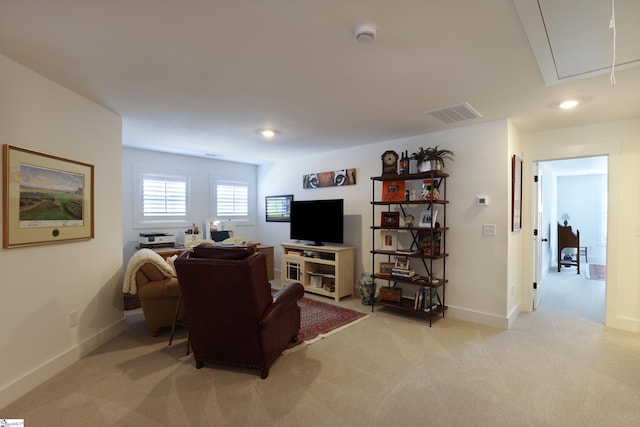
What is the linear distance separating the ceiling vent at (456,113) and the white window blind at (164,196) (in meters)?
4.31

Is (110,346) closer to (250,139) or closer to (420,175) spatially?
(250,139)

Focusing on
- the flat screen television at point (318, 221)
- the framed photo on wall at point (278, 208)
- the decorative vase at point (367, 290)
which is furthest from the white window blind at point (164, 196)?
the decorative vase at point (367, 290)

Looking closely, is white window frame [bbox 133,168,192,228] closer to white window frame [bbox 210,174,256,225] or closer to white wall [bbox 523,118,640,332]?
white window frame [bbox 210,174,256,225]

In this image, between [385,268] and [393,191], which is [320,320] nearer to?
[385,268]

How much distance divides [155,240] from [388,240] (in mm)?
3482

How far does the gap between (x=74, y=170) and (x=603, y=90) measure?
449 centimetres

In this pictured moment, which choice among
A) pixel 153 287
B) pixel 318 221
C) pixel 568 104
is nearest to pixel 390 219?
pixel 318 221

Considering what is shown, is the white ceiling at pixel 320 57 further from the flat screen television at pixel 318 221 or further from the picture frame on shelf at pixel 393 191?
the flat screen television at pixel 318 221

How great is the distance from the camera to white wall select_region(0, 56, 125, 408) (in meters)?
2.15

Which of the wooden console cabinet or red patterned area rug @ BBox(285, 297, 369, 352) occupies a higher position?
the wooden console cabinet

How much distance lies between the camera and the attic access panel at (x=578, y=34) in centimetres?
154

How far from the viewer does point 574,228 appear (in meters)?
7.71

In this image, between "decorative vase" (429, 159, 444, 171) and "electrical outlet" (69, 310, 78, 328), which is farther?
"decorative vase" (429, 159, 444, 171)

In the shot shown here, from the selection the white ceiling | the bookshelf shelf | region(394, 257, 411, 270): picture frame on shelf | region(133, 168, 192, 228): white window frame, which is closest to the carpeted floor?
the bookshelf shelf
